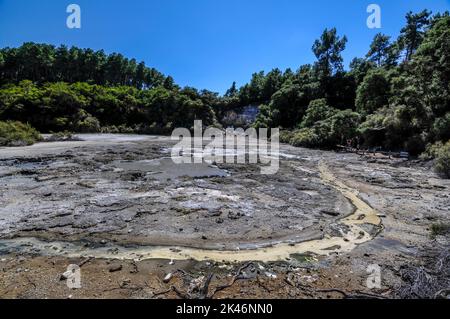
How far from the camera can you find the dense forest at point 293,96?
2053 cm

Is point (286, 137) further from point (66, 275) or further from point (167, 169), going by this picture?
point (66, 275)

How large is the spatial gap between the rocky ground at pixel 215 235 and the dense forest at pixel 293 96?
8672 mm

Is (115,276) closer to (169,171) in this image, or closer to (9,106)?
(169,171)

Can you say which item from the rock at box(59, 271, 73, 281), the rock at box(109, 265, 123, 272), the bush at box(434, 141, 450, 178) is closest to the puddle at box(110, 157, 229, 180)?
the rock at box(109, 265, 123, 272)

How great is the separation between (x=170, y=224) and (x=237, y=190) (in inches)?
142

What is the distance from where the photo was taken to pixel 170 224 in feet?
21.6

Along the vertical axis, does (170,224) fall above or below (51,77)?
below

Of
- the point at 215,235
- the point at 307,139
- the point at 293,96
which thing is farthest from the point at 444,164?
the point at 293,96

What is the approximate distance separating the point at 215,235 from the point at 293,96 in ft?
136

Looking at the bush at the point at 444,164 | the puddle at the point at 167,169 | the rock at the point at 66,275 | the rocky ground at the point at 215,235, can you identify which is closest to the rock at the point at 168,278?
the rocky ground at the point at 215,235

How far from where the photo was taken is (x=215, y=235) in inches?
241

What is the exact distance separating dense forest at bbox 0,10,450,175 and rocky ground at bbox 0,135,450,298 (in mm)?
8672

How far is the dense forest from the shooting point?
2053 cm
